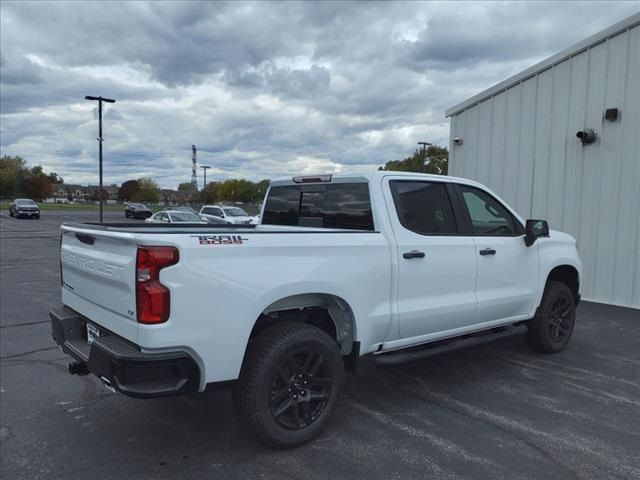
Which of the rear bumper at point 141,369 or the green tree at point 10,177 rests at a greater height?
the green tree at point 10,177

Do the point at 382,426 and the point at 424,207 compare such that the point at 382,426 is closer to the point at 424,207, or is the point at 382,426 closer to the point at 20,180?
the point at 424,207

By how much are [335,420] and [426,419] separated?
2.32 ft

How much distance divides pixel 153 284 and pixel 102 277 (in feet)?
2.06

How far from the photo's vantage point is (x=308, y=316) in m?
3.86

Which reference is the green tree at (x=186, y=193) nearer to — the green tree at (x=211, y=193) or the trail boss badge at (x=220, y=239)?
the green tree at (x=211, y=193)

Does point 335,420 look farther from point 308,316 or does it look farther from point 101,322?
point 101,322

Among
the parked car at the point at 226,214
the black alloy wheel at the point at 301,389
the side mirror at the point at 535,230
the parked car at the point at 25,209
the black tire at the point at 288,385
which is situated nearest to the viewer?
the black tire at the point at 288,385

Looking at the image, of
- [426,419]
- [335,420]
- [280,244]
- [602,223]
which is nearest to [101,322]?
[280,244]

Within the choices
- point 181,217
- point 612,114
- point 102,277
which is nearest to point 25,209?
point 181,217

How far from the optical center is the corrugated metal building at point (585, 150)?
843 centimetres

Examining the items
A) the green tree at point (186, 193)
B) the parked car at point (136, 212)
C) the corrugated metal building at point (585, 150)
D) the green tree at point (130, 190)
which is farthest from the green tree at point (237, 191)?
the corrugated metal building at point (585, 150)

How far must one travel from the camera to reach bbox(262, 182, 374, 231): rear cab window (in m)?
4.10

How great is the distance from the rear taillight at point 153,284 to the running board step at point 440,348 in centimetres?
181

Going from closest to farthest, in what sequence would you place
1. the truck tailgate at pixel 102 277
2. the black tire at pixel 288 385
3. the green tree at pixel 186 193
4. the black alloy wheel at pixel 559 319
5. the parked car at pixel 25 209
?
the truck tailgate at pixel 102 277
the black tire at pixel 288 385
the black alloy wheel at pixel 559 319
the parked car at pixel 25 209
the green tree at pixel 186 193
